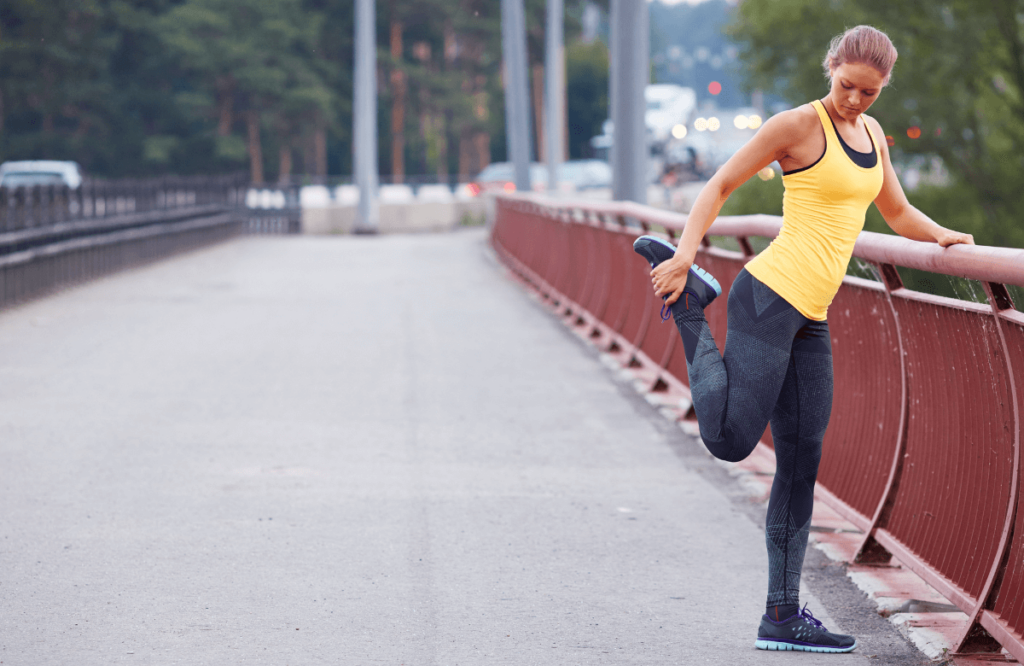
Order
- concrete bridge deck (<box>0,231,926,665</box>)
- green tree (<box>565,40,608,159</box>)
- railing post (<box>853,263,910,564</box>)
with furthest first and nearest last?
green tree (<box>565,40,608,159</box>) < railing post (<box>853,263,910,564</box>) < concrete bridge deck (<box>0,231,926,665</box>)

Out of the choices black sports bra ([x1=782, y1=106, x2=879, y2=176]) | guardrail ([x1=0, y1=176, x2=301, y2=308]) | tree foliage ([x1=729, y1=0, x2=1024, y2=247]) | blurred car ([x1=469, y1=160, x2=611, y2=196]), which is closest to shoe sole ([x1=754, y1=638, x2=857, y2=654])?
black sports bra ([x1=782, y1=106, x2=879, y2=176])

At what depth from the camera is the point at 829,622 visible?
503cm

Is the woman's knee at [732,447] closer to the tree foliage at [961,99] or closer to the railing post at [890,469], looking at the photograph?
the railing post at [890,469]

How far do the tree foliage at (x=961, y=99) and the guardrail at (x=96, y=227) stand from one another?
1303 centimetres

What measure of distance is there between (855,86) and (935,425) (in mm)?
1583

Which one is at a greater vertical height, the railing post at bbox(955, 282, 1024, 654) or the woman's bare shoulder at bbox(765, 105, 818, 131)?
the woman's bare shoulder at bbox(765, 105, 818, 131)

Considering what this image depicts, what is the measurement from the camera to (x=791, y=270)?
4.31m

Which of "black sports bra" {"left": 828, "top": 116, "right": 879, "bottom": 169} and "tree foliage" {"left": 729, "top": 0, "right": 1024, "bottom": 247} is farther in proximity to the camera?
"tree foliage" {"left": 729, "top": 0, "right": 1024, "bottom": 247}

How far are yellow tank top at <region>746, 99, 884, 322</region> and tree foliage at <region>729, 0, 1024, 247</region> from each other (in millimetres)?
19546

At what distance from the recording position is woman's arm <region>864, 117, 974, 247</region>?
4504mm

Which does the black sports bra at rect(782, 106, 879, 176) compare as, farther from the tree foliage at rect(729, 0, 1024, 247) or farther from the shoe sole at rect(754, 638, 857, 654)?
the tree foliage at rect(729, 0, 1024, 247)

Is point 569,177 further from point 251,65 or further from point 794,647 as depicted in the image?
point 794,647

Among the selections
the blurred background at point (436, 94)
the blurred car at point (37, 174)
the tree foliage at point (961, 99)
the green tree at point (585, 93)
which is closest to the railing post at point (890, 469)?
the blurred background at point (436, 94)

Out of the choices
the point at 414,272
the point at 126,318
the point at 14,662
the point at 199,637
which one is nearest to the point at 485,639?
the point at 199,637
